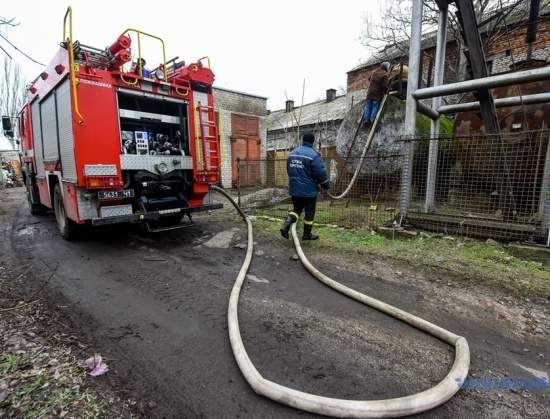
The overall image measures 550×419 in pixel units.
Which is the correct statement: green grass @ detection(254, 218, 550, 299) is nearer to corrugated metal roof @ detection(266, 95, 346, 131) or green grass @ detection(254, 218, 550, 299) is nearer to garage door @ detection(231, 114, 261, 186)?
garage door @ detection(231, 114, 261, 186)

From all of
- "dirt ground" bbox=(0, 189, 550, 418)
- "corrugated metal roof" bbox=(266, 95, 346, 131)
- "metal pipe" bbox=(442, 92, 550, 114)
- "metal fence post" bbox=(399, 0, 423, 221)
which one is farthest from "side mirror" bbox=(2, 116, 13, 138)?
"corrugated metal roof" bbox=(266, 95, 346, 131)

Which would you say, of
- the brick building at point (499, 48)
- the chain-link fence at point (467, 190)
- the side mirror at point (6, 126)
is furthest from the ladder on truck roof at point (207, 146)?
the brick building at point (499, 48)

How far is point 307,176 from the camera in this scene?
→ 532 cm

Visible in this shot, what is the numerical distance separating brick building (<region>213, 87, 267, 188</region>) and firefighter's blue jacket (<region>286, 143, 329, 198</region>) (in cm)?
1017

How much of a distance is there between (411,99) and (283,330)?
16.3ft

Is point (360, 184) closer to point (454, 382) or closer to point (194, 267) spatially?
point (194, 267)

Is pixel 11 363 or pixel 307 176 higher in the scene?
pixel 307 176

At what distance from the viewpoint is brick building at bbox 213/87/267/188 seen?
50.2ft

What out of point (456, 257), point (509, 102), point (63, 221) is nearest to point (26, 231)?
point (63, 221)

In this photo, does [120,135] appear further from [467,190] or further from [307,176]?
[467,190]

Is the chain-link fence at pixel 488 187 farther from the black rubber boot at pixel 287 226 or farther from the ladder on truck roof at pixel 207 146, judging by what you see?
the ladder on truck roof at pixel 207 146

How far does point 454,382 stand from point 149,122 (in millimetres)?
5800

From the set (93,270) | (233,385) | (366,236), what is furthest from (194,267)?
(366,236)

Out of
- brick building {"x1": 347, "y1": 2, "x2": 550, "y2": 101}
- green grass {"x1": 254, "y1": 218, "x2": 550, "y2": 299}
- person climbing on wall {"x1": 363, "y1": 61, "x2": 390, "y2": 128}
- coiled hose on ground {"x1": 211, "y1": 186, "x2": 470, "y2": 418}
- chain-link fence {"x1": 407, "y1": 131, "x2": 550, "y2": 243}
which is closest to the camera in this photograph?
coiled hose on ground {"x1": 211, "y1": 186, "x2": 470, "y2": 418}
